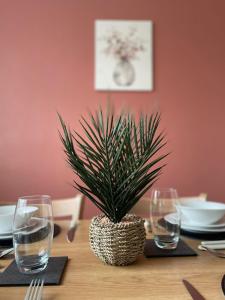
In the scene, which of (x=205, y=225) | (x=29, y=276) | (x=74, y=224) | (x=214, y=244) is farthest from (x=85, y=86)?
(x=29, y=276)

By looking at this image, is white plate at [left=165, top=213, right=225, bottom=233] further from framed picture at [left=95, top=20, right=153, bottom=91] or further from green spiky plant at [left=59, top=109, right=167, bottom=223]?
framed picture at [left=95, top=20, right=153, bottom=91]

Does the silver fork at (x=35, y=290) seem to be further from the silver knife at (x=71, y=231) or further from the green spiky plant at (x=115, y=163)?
the silver knife at (x=71, y=231)

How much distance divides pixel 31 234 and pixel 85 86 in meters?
1.53

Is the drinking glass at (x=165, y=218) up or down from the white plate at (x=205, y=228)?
up

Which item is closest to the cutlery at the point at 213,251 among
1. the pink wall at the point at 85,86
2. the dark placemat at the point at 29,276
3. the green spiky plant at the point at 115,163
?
the green spiky plant at the point at 115,163

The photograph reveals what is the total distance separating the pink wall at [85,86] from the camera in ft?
6.78

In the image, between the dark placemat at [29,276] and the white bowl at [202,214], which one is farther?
the white bowl at [202,214]

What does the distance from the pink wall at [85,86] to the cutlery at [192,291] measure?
149 centimetres

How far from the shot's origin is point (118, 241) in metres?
0.73

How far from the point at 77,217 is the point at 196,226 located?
58 centimetres

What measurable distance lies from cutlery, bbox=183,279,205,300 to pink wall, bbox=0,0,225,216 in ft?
4.88

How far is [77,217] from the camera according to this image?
1.40 m

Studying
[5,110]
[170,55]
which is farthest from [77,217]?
[170,55]

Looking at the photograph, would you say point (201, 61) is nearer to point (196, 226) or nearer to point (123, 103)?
point (123, 103)
